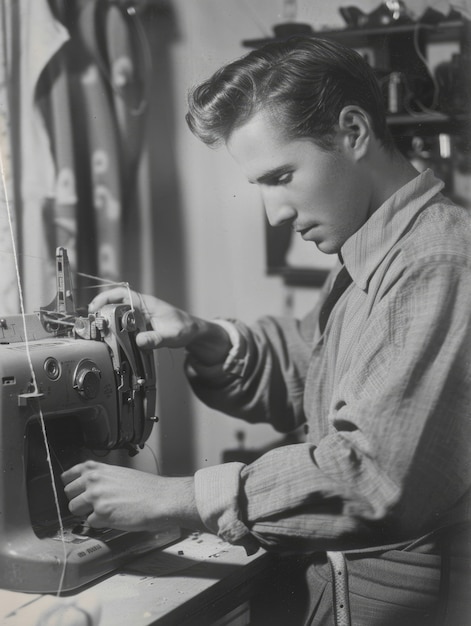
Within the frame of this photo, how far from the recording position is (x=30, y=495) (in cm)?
111

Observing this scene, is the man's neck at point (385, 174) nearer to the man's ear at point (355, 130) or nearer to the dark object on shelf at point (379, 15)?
the man's ear at point (355, 130)

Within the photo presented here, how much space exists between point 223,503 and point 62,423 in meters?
0.35

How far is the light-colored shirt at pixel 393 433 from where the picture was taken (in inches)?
34.4

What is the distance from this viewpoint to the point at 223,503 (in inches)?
36.2

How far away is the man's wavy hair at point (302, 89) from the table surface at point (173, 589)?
639 millimetres

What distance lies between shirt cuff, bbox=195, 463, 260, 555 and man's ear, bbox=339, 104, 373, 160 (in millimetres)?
458

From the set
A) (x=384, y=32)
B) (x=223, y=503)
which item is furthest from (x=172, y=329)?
(x=384, y=32)

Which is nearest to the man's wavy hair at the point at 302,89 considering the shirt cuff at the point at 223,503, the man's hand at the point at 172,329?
the man's hand at the point at 172,329

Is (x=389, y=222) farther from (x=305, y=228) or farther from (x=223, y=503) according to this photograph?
(x=223, y=503)

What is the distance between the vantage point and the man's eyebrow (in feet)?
3.43

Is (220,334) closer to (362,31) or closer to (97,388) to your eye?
(97,388)

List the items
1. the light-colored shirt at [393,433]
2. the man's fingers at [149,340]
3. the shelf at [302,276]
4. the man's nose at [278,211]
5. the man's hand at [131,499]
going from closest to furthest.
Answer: the light-colored shirt at [393,433]
the man's hand at [131,499]
the man's nose at [278,211]
the man's fingers at [149,340]
the shelf at [302,276]

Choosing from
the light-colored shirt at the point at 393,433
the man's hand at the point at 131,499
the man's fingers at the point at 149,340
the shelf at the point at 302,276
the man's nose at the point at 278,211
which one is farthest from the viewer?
the shelf at the point at 302,276

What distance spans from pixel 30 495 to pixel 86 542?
0.11m
